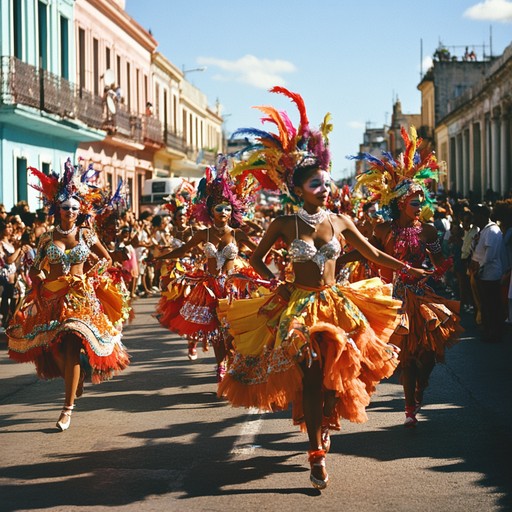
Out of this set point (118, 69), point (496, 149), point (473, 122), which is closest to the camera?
point (118, 69)

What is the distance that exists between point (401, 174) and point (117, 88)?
27.4 meters

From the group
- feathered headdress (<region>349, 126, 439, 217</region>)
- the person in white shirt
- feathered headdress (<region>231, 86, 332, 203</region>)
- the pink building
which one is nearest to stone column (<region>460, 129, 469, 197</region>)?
the pink building

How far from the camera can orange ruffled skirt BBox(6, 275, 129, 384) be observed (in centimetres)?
910

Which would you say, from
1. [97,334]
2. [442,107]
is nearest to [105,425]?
[97,334]

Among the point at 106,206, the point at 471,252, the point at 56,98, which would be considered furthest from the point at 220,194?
the point at 56,98

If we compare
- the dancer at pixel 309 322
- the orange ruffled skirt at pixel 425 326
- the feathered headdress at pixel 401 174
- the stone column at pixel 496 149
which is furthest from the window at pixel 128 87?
the dancer at pixel 309 322

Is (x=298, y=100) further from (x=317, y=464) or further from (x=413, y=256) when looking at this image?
(x=317, y=464)

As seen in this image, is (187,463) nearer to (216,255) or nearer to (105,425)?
(105,425)

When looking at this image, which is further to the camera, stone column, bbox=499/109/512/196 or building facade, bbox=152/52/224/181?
building facade, bbox=152/52/224/181

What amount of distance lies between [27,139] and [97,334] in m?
19.1

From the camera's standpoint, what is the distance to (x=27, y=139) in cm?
2736

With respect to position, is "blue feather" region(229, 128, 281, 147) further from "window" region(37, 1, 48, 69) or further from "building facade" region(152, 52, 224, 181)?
"building facade" region(152, 52, 224, 181)

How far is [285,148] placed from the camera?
24.8 feet

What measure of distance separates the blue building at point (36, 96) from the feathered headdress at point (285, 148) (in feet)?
51.5
